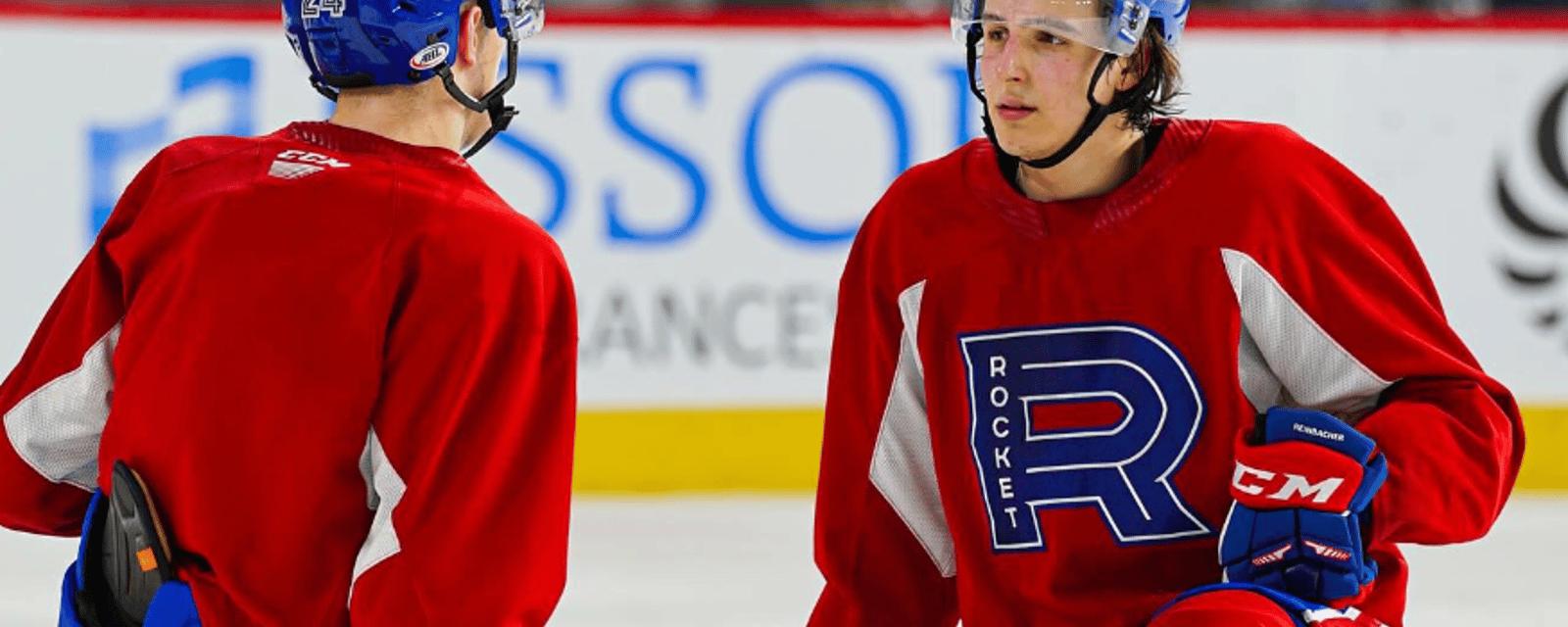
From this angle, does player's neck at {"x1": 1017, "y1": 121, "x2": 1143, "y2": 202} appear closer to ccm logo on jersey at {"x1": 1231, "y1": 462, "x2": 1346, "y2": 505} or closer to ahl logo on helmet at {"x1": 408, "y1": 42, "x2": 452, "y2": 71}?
ccm logo on jersey at {"x1": 1231, "y1": 462, "x2": 1346, "y2": 505}

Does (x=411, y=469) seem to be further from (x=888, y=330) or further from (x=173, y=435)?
(x=888, y=330)

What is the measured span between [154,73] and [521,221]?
366cm

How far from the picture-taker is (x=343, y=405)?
190 cm

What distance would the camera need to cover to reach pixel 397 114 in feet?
6.74

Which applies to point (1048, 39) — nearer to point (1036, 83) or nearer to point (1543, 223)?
point (1036, 83)

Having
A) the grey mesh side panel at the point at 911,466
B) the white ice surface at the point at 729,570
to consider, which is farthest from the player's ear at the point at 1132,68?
the white ice surface at the point at 729,570

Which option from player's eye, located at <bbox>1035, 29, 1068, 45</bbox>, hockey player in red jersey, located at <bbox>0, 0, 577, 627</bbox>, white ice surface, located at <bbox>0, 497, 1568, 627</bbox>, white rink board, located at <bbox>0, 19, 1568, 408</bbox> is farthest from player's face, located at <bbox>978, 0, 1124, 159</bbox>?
white rink board, located at <bbox>0, 19, 1568, 408</bbox>

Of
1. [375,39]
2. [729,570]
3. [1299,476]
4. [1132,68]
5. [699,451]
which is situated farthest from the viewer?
[699,451]

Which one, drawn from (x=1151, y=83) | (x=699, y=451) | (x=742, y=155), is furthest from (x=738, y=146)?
(x=1151, y=83)

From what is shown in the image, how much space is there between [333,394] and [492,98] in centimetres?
37

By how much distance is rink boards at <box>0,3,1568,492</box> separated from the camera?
17.5 feet

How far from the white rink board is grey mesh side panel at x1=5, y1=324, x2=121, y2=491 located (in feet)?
10.7

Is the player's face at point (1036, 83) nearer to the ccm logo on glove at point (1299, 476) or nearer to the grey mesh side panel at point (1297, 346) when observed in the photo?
the grey mesh side panel at point (1297, 346)

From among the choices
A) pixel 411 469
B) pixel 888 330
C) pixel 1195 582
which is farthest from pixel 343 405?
pixel 1195 582
